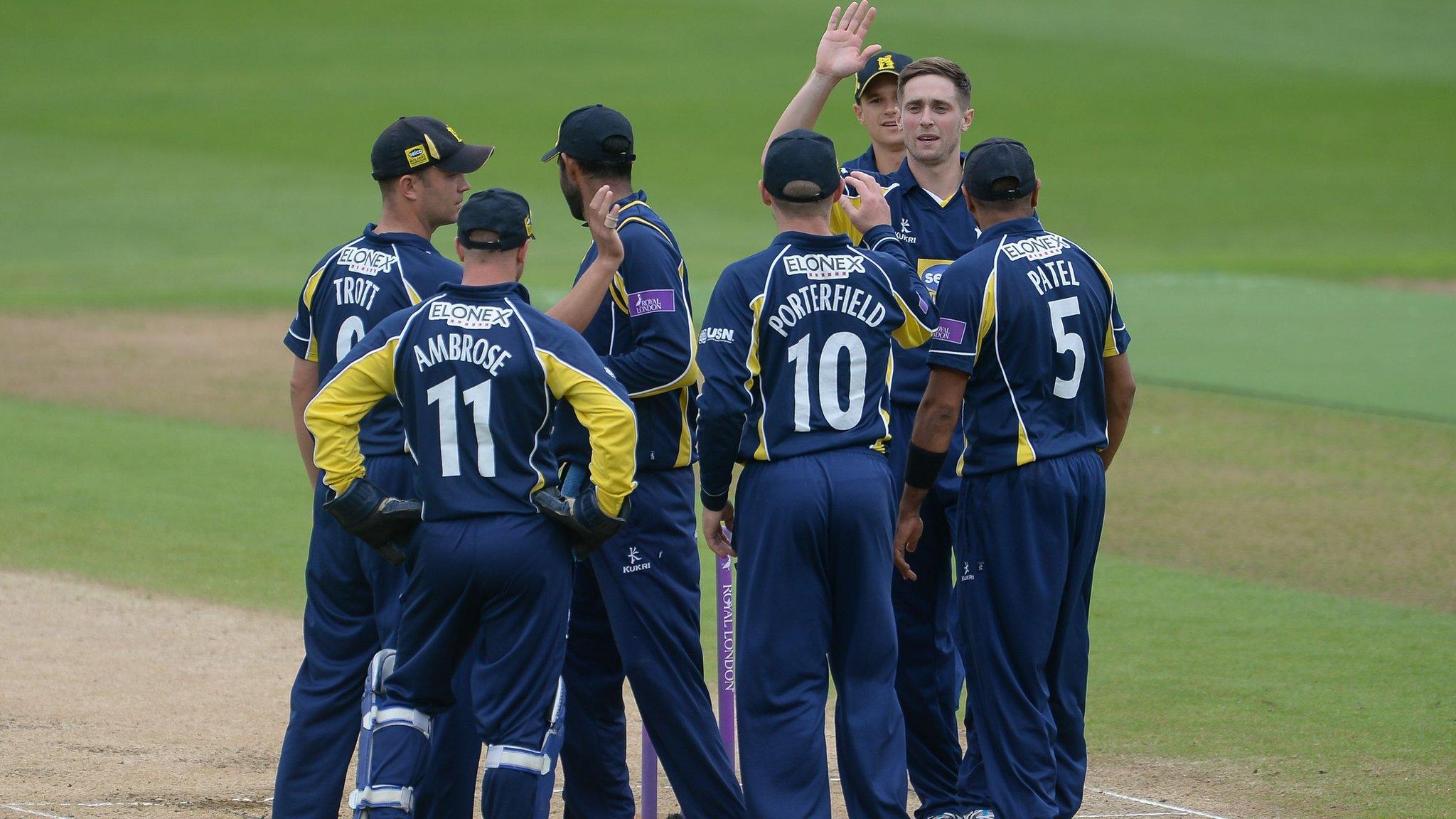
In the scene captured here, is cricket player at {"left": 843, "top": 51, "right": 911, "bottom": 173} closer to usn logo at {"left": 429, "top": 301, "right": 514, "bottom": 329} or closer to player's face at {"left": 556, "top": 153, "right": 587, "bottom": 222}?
player's face at {"left": 556, "top": 153, "right": 587, "bottom": 222}

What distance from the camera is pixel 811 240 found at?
542 centimetres

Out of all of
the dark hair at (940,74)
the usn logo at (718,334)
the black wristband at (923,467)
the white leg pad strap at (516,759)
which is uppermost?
the dark hair at (940,74)

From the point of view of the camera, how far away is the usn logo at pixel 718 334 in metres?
5.29

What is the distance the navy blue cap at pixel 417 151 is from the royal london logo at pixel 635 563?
137 cm

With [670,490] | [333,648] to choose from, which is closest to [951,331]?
[670,490]

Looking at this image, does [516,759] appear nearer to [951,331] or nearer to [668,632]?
[668,632]

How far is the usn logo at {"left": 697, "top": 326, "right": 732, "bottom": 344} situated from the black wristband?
2.64 feet

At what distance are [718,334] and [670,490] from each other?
0.64 meters

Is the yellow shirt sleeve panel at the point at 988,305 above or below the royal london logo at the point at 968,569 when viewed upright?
above

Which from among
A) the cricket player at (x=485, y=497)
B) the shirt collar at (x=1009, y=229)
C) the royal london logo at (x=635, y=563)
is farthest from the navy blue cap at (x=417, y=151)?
the shirt collar at (x=1009, y=229)

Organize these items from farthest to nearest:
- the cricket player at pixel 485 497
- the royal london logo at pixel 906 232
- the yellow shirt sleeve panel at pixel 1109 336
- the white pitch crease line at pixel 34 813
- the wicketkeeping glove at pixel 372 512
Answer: the royal london logo at pixel 906 232, the white pitch crease line at pixel 34 813, the yellow shirt sleeve panel at pixel 1109 336, the wicketkeeping glove at pixel 372 512, the cricket player at pixel 485 497

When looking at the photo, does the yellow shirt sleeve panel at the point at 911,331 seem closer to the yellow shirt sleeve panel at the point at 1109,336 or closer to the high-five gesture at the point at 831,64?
the yellow shirt sleeve panel at the point at 1109,336

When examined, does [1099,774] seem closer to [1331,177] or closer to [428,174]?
[428,174]

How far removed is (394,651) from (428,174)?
1.59 m
